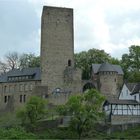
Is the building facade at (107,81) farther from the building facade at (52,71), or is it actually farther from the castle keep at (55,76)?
the building facade at (52,71)

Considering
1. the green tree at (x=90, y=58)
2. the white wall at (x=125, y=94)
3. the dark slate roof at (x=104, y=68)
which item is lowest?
the white wall at (x=125, y=94)

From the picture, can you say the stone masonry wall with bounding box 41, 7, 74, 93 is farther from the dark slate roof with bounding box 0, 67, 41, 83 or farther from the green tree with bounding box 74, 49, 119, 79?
the green tree with bounding box 74, 49, 119, 79

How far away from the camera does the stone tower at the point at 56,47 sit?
79438mm

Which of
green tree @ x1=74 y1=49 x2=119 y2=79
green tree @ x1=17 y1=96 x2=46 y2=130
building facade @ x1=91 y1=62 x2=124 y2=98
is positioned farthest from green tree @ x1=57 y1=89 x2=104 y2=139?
green tree @ x1=74 y1=49 x2=119 y2=79

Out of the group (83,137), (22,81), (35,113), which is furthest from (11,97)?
(83,137)

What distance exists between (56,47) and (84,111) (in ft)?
77.7

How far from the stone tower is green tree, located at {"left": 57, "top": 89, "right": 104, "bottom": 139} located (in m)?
15.5

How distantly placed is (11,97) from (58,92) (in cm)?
924

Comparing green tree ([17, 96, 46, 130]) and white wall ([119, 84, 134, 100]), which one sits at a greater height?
white wall ([119, 84, 134, 100])

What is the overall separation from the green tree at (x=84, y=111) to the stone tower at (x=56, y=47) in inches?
612

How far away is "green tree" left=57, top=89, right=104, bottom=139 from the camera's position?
58.6 meters

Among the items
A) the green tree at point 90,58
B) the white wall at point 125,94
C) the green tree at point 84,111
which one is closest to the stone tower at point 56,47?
the white wall at point 125,94

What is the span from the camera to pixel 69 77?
79.3m

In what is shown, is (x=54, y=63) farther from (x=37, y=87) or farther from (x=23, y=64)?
(x=23, y=64)
